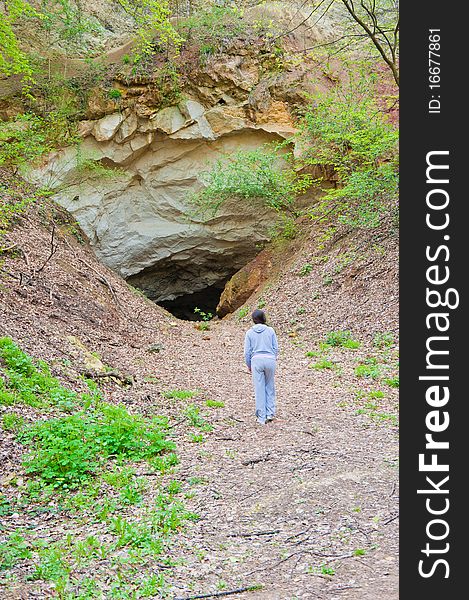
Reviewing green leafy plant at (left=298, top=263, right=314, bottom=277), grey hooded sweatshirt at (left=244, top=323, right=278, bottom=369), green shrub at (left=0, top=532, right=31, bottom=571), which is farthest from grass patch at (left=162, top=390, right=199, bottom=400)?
green leafy plant at (left=298, top=263, right=314, bottom=277)

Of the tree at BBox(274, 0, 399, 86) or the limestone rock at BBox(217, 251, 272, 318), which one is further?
the limestone rock at BBox(217, 251, 272, 318)

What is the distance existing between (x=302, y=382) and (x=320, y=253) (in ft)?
25.5

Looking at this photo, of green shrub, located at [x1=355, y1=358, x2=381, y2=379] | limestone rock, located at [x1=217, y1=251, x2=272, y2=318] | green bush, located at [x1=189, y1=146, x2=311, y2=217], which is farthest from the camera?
limestone rock, located at [x1=217, y1=251, x2=272, y2=318]

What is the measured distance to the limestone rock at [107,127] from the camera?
57.1 feet

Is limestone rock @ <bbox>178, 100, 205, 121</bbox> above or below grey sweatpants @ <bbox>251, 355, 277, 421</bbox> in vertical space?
above

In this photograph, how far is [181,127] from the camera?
17.6m

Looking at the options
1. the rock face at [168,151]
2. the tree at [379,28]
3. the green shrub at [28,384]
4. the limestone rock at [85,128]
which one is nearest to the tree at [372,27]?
the tree at [379,28]

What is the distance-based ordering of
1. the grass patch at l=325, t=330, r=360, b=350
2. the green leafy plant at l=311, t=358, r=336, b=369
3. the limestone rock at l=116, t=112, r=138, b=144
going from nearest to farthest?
1. the green leafy plant at l=311, t=358, r=336, b=369
2. the grass patch at l=325, t=330, r=360, b=350
3. the limestone rock at l=116, t=112, r=138, b=144

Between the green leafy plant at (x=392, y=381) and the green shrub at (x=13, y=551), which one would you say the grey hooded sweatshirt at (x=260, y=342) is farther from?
the green shrub at (x=13, y=551)

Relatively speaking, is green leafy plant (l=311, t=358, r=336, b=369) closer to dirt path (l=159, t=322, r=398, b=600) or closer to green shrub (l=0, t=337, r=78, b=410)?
dirt path (l=159, t=322, r=398, b=600)

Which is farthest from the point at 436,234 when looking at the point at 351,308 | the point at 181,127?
the point at 181,127

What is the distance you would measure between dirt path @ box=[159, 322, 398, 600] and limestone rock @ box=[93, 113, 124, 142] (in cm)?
1306

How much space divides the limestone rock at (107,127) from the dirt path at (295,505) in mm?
13058

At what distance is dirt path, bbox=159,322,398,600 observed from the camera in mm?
3480
